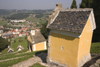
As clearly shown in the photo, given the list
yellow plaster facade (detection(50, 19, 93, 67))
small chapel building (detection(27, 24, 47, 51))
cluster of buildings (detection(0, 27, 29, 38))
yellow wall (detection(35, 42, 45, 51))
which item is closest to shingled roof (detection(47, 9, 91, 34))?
yellow plaster facade (detection(50, 19, 93, 67))

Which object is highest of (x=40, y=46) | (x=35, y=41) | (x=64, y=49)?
(x=64, y=49)

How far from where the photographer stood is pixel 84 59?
7719 mm

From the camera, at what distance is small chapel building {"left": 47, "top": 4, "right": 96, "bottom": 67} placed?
6.59m

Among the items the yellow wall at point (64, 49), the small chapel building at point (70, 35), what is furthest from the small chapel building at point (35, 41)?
the yellow wall at point (64, 49)

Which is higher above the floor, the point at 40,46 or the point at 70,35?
the point at 70,35

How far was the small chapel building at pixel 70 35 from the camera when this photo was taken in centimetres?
659

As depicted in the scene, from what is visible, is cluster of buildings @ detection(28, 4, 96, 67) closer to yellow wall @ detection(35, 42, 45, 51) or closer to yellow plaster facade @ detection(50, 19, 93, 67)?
yellow plaster facade @ detection(50, 19, 93, 67)

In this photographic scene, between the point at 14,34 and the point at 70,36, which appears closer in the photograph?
the point at 70,36

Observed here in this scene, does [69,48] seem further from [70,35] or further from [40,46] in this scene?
[40,46]

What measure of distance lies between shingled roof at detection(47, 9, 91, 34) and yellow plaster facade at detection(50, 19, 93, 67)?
0.62 m

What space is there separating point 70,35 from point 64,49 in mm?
1386

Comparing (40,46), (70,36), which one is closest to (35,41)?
(40,46)

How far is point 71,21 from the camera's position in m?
7.22

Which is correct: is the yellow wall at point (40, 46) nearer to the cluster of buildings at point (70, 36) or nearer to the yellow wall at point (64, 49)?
the cluster of buildings at point (70, 36)
